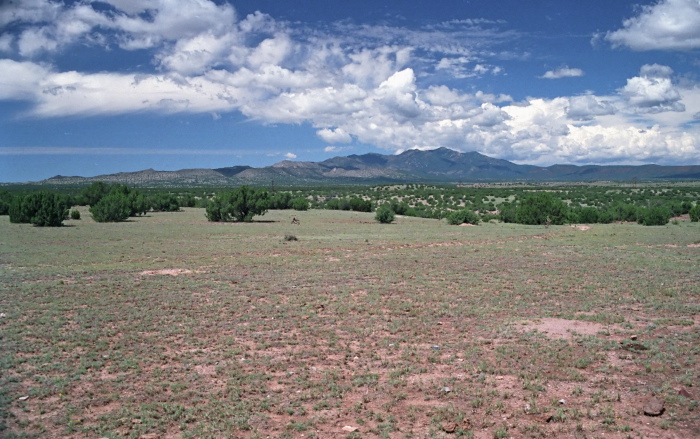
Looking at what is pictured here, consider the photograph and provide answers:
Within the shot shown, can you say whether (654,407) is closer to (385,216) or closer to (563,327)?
(563,327)

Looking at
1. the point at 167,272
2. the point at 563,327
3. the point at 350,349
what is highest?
the point at 167,272

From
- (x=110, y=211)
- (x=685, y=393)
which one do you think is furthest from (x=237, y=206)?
(x=685, y=393)

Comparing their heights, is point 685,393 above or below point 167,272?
below

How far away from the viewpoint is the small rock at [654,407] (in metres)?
7.12

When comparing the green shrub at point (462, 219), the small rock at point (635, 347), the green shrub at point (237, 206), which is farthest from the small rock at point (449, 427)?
the green shrub at point (237, 206)

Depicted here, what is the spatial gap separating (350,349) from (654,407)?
5244 millimetres

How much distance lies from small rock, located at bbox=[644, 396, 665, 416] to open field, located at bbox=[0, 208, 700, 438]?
0.27ft

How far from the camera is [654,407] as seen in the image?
721cm

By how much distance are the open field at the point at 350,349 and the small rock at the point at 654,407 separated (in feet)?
0.27

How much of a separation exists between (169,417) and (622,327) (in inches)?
380

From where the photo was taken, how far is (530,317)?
12664 millimetres

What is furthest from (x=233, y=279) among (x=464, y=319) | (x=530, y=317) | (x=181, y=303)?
(x=530, y=317)

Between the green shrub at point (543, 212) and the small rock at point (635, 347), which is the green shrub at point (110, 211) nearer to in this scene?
the green shrub at point (543, 212)

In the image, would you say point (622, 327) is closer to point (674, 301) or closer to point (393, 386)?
point (674, 301)
